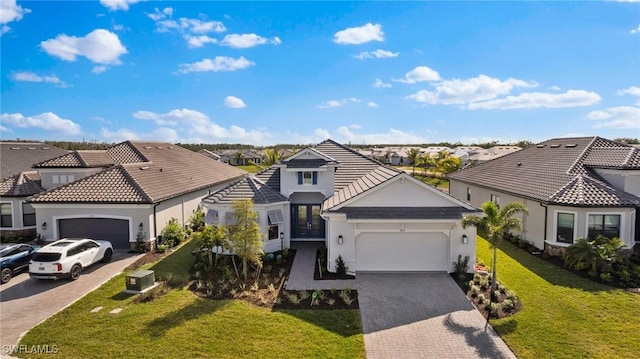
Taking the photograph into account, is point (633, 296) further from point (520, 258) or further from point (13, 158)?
point (13, 158)

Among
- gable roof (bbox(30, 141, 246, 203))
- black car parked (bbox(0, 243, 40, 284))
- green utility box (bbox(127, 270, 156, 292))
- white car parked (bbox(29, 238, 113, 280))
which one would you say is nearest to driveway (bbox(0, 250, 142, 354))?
black car parked (bbox(0, 243, 40, 284))

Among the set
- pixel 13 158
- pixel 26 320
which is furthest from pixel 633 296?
pixel 13 158

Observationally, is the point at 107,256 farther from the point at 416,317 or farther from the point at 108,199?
the point at 416,317

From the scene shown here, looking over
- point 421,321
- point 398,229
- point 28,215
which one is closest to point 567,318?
point 421,321

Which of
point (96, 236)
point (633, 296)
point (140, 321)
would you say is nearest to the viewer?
point (140, 321)

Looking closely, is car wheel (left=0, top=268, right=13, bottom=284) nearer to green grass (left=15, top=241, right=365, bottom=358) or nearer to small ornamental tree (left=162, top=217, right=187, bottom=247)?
green grass (left=15, top=241, right=365, bottom=358)

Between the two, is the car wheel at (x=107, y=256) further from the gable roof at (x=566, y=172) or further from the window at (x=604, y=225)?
the window at (x=604, y=225)
